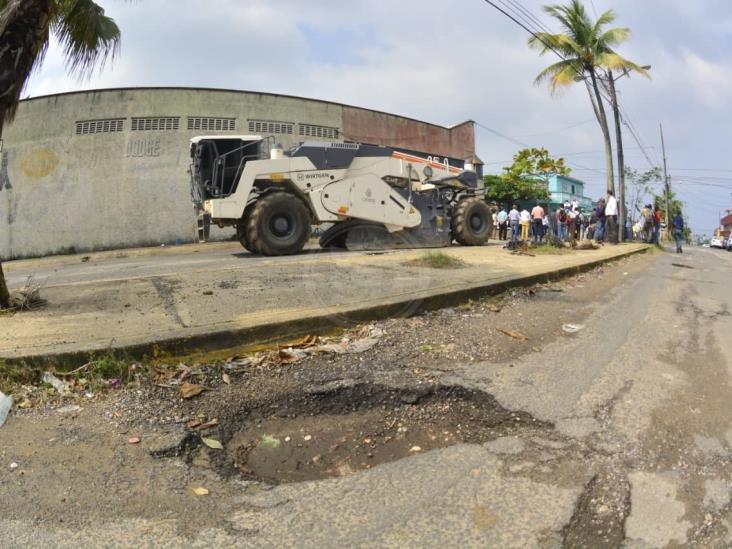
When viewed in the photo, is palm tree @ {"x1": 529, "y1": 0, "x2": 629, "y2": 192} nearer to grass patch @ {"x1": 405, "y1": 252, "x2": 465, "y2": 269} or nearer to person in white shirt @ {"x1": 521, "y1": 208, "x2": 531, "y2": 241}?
person in white shirt @ {"x1": 521, "y1": 208, "x2": 531, "y2": 241}

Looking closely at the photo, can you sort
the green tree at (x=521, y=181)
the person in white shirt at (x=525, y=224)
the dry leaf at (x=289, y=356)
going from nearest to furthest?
the dry leaf at (x=289, y=356) < the person in white shirt at (x=525, y=224) < the green tree at (x=521, y=181)

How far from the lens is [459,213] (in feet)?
44.2

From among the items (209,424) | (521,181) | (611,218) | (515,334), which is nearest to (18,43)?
(209,424)

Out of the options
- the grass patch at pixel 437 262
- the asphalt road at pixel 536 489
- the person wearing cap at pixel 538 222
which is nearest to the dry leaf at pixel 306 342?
the asphalt road at pixel 536 489

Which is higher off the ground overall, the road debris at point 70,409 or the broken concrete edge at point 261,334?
the broken concrete edge at point 261,334

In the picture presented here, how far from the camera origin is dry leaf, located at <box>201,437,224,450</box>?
10.4ft

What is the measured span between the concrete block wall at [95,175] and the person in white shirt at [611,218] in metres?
14.3

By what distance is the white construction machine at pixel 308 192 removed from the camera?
1088 cm

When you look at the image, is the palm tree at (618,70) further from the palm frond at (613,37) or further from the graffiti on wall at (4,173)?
the graffiti on wall at (4,173)

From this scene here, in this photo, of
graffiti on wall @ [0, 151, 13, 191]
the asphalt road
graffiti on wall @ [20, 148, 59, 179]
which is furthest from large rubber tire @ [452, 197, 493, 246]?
graffiti on wall @ [0, 151, 13, 191]

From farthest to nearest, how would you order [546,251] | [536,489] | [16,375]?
[546,251]
[16,375]
[536,489]

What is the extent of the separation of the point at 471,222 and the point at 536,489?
1147 centimetres

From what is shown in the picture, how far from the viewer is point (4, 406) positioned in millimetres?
3373

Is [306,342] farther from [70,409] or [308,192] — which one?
[308,192]
